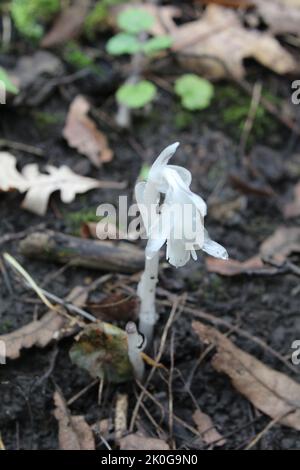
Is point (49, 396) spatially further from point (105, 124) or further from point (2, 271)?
point (105, 124)

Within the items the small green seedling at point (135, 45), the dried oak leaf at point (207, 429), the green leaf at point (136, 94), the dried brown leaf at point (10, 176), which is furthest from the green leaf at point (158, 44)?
the dried oak leaf at point (207, 429)

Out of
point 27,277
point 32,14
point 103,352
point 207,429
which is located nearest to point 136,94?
point 32,14

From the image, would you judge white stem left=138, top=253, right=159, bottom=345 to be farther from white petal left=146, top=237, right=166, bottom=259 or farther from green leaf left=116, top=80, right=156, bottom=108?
green leaf left=116, top=80, right=156, bottom=108

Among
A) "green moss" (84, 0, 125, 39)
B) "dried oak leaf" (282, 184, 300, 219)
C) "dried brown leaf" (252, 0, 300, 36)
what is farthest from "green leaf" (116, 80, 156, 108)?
"dried brown leaf" (252, 0, 300, 36)

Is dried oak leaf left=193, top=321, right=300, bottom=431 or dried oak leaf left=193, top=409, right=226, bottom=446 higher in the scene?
dried oak leaf left=193, top=321, right=300, bottom=431

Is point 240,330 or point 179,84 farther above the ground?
point 179,84

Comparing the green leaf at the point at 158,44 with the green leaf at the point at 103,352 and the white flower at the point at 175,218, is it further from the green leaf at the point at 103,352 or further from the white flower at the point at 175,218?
the green leaf at the point at 103,352

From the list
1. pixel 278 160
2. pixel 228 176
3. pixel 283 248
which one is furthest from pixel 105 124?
pixel 283 248
